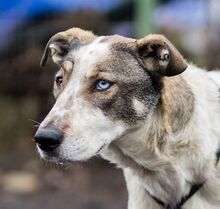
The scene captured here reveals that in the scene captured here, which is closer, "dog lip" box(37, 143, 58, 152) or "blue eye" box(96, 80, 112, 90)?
"dog lip" box(37, 143, 58, 152)

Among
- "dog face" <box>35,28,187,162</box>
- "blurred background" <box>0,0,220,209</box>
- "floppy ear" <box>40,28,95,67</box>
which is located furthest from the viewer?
"blurred background" <box>0,0,220,209</box>

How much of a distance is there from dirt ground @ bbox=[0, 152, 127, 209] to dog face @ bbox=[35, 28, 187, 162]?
340cm

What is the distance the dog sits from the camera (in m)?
5.76

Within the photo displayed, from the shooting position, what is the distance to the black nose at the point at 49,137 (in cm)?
555

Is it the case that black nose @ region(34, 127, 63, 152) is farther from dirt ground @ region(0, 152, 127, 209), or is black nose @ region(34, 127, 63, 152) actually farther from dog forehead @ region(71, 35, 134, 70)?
dirt ground @ region(0, 152, 127, 209)

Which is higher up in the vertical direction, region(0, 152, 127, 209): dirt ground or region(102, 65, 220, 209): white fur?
region(102, 65, 220, 209): white fur

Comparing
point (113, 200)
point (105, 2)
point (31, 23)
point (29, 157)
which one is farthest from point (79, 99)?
point (105, 2)

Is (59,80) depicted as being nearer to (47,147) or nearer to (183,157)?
(47,147)

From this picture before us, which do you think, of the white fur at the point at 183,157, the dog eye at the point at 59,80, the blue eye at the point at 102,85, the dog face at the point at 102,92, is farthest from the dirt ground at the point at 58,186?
the blue eye at the point at 102,85

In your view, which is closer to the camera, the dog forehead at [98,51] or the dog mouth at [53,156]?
the dog mouth at [53,156]

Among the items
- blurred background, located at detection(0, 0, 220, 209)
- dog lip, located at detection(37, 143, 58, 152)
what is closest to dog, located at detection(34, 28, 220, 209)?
dog lip, located at detection(37, 143, 58, 152)

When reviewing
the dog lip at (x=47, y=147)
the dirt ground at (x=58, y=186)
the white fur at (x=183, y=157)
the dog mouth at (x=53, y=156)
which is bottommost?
the dirt ground at (x=58, y=186)

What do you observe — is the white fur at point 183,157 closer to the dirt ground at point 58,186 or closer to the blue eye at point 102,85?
the blue eye at point 102,85

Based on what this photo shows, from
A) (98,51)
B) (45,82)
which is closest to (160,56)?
(98,51)
